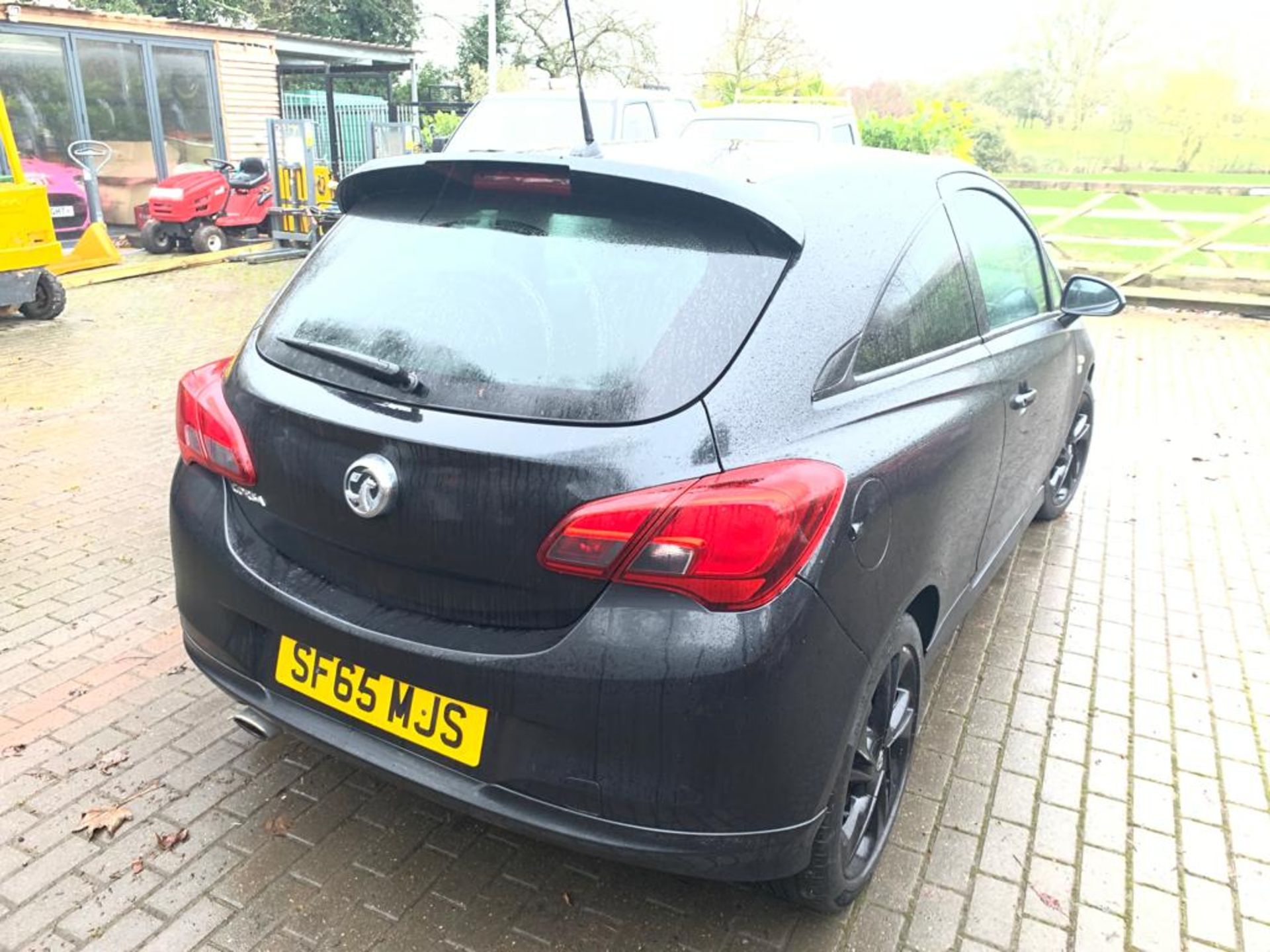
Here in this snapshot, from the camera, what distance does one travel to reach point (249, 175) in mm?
13961

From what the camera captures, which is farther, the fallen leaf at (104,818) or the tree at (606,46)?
the tree at (606,46)

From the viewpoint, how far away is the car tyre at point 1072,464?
4.73 metres

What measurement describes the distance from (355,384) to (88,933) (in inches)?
55.0

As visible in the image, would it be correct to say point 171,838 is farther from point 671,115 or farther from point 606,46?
point 606,46

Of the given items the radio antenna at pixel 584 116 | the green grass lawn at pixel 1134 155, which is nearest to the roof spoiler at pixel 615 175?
the radio antenna at pixel 584 116

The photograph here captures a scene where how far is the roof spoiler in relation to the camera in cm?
208

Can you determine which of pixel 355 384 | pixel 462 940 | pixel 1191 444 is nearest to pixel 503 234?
pixel 355 384

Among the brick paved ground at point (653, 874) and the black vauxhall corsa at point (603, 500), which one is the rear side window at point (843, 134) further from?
the black vauxhall corsa at point (603, 500)

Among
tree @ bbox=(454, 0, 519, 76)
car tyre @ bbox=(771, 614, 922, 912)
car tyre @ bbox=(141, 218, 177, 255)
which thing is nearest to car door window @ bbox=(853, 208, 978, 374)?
car tyre @ bbox=(771, 614, 922, 912)

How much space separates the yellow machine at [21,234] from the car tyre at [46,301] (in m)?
0.01

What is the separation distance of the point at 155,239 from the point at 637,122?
6865 millimetres

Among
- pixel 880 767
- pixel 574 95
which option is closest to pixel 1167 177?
pixel 574 95

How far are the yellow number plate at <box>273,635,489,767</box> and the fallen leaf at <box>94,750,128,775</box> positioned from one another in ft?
3.09

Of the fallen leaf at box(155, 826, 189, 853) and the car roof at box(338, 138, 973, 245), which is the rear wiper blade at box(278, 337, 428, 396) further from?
the fallen leaf at box(155, 826, 189, 853)
